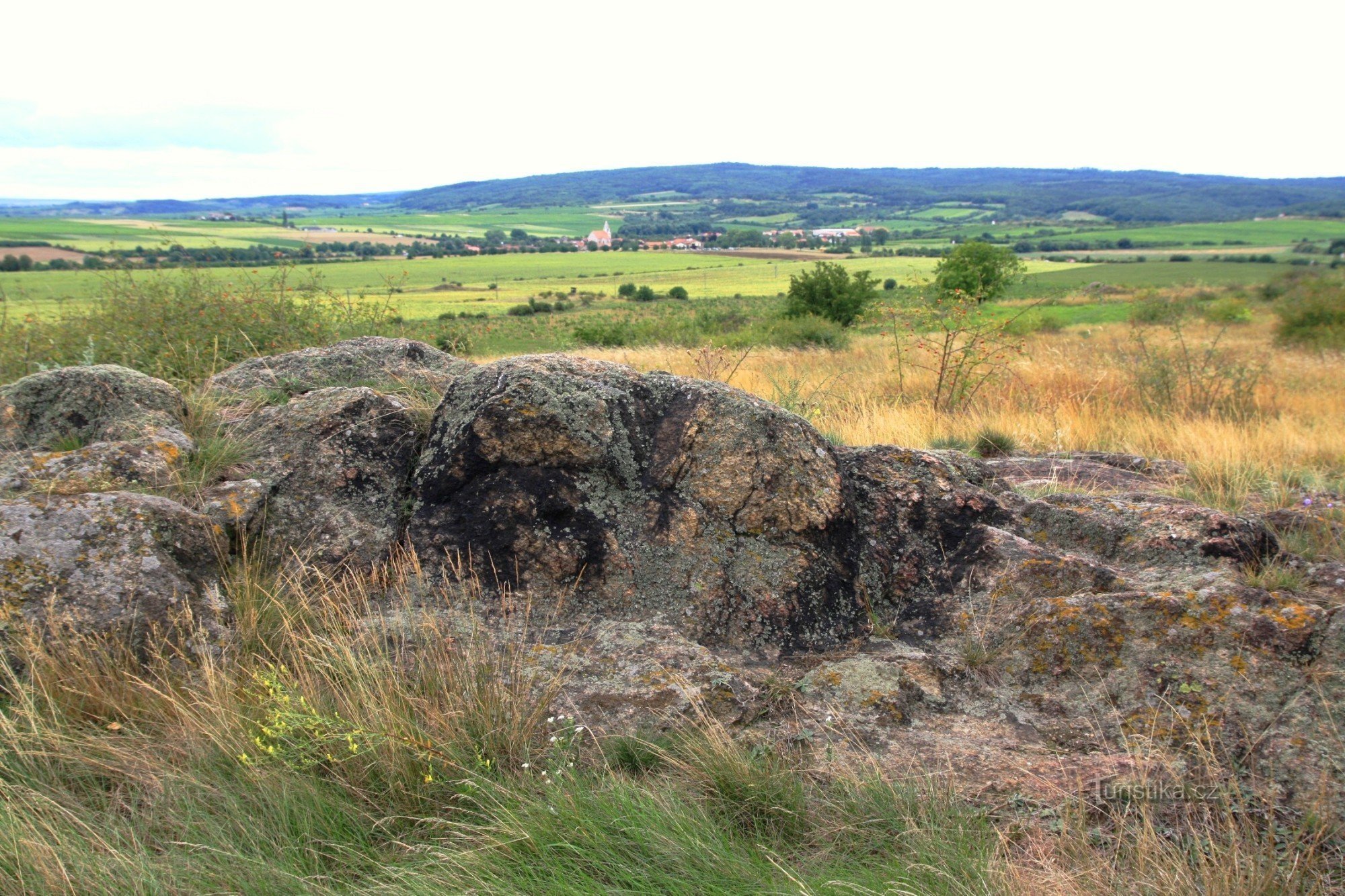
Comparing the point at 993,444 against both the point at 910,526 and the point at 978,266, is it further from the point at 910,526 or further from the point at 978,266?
the point at 978,266

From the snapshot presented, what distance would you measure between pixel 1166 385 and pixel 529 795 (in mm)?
9404

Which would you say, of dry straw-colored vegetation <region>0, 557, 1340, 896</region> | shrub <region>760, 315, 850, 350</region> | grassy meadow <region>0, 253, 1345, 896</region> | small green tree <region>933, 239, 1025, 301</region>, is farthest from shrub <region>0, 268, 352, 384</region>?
small green tree <region>933, 239, 1025, 301</region>

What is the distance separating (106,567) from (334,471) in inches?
39.9

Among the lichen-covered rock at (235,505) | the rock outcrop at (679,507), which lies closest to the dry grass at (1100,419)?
the rock outcrop at (679,507)

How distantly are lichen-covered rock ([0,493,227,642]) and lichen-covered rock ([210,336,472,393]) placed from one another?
5.64ft

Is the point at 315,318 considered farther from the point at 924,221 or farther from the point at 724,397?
the point at 924,221

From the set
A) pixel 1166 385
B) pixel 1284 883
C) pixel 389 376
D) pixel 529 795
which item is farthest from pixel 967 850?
pixel 1166 385

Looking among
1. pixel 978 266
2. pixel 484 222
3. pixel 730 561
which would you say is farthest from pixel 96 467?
pixel 484 222

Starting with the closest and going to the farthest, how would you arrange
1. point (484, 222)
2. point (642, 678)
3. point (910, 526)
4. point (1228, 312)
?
point (642, 678) → point (910, 526) → point (1228, 312) → point (484, 222)

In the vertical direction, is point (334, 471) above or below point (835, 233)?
below

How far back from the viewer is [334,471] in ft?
12.1

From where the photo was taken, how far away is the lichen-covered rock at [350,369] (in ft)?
15.7

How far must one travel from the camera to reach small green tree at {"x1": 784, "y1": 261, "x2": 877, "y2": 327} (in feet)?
95.1

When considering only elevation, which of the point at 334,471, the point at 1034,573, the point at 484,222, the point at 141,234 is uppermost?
the point at 484,222
